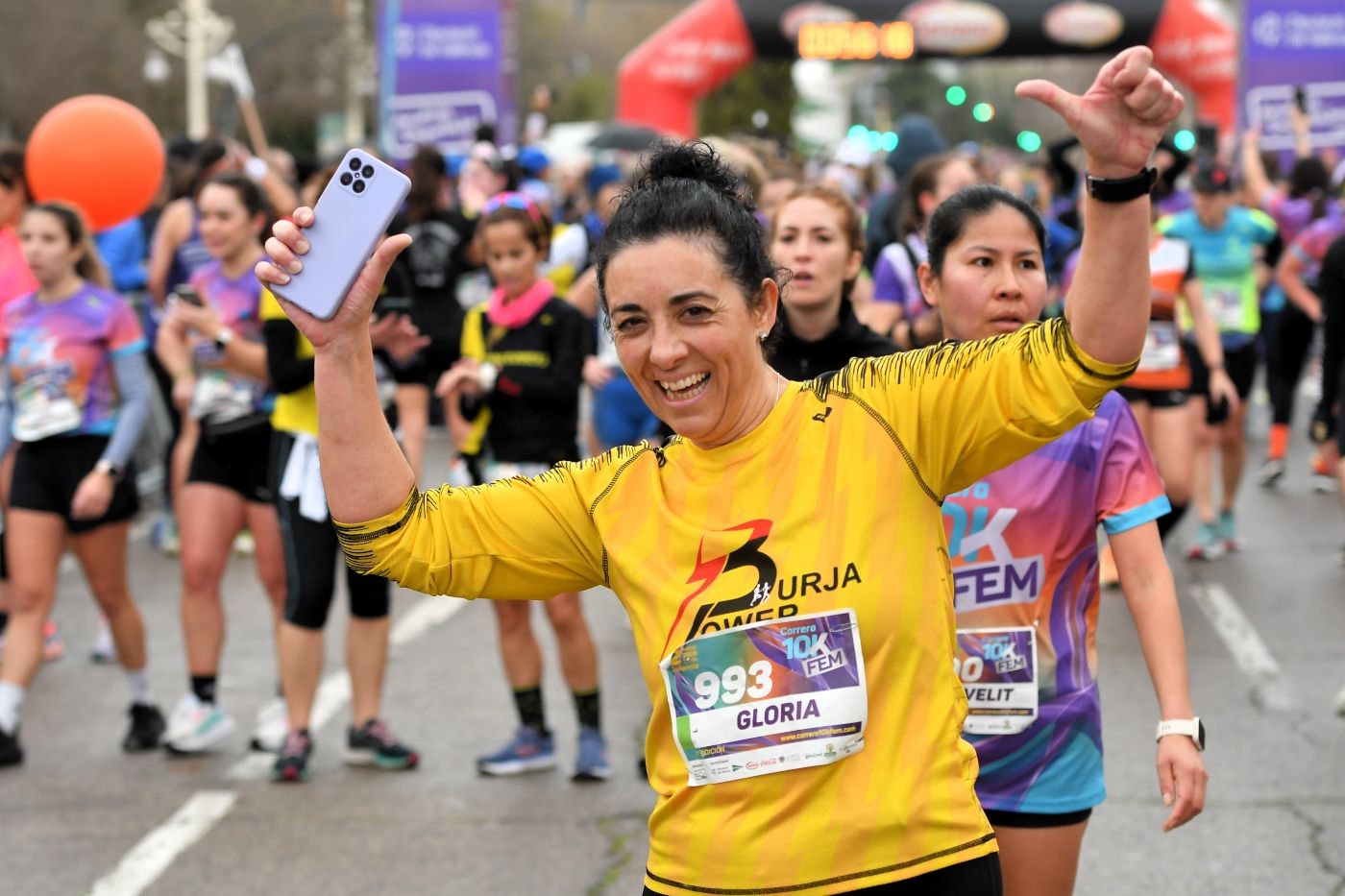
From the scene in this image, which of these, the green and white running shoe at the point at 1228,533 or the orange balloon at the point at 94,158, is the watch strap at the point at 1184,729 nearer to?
the orange balloon at the point at 94,158

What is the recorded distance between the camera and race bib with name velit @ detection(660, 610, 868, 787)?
2605 millimetres

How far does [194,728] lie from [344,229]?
183 inches

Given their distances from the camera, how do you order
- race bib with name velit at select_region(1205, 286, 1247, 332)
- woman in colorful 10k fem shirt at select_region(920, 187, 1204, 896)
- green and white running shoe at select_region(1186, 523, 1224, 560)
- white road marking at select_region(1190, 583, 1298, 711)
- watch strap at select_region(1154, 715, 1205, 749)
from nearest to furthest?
watch strap at select_region(1154, 715, 1205, 749), woman in colorful 10k fem shirt at select_region(920, 187, 1204, 896), white road marking at select_region(1190, 583, 1298, 711), green and white running shoe at select_region(1186, 523, 1224, 560), race bib with name velit at select_region(1205, 286, 1247, 332)

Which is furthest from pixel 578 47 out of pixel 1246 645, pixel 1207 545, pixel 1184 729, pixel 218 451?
pixel 1184 729

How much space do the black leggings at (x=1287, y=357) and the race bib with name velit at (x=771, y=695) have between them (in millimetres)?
9998

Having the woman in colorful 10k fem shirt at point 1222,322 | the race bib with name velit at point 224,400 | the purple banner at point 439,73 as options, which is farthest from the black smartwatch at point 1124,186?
the purple banner at point 439,73

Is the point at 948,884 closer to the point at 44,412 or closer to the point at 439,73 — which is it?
the point at 44,412

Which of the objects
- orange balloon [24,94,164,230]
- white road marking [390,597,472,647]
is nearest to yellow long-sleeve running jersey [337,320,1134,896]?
white road marking [390,597,472,647]

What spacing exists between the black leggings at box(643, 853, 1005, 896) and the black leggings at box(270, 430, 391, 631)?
3.94 m

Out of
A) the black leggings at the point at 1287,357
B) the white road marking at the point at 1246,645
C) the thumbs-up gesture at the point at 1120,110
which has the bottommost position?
the white road marking at the point at 1246,645

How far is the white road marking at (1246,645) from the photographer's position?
23.9 ft

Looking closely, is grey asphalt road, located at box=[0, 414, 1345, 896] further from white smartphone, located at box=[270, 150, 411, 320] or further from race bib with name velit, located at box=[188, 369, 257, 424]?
white smartphone, located at box=[270, 150, 411, 320]

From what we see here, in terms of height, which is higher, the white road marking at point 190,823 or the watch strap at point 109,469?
the watch strap at point 109,469

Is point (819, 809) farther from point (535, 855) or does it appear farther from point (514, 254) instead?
point (514, 254)
